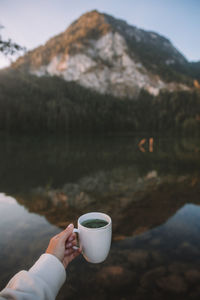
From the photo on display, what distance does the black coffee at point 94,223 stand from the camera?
159cm

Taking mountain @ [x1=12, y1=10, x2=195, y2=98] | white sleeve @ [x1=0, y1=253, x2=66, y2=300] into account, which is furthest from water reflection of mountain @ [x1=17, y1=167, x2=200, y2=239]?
mountain @ [x1=12, y1=10, x2=195, y2=98]

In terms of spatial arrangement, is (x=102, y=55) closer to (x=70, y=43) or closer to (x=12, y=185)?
(x=70, y=43)

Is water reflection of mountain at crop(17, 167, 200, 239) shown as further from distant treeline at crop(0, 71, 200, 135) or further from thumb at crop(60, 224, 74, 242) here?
distant treeline at crop(0, 71, 200, 135)

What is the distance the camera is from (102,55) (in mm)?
117062

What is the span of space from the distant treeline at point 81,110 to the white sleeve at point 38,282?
51.5m

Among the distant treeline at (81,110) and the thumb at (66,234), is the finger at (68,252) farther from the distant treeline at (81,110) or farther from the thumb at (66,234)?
the distant treeline at (81,110)

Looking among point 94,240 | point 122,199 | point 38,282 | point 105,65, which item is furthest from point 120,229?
point 105,65

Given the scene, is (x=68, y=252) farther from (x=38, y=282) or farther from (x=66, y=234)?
(x=38, y=282)

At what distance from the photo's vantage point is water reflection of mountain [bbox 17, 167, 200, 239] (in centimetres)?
331

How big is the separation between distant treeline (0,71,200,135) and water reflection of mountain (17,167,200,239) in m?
47.8

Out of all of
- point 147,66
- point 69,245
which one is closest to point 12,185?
point 69,245

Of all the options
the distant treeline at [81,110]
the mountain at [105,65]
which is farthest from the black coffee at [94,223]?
the mountain at [105,65]

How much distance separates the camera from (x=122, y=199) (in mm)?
4438

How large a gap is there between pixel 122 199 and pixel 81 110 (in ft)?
209
